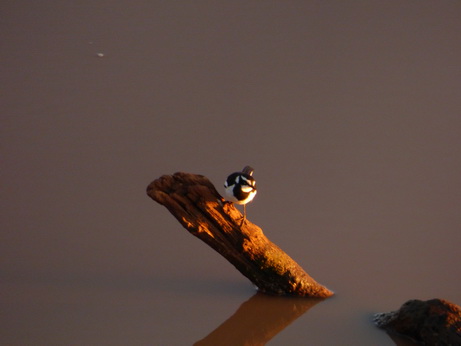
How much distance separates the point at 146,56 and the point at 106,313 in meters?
5.30

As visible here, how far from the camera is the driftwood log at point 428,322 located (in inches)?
156

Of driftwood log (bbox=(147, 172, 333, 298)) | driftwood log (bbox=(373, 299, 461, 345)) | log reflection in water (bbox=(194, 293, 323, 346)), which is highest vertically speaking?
driftwood log (bbox=(147, 172, 333, 298))

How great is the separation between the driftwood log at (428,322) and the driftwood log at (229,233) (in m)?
0.66

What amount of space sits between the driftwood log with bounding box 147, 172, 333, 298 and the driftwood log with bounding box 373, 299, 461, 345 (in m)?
0.66

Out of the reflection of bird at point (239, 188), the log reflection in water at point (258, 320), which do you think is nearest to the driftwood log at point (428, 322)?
the log reflection in water at point (258, 320)

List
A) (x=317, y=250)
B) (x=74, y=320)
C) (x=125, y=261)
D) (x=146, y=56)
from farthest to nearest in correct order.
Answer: (x=146, y=56) < (x=317, y=250) < (x=125, y=261) < (x=74, y=320)

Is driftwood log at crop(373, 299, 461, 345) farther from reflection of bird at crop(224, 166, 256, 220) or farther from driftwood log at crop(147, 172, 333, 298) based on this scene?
reflection of bird at crop(224, 166, 256, 220)

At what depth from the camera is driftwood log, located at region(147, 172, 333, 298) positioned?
4.20 metres

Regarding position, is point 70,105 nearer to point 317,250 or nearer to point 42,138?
point 42,138

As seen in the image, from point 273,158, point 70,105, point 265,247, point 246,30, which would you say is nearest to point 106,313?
point 265,247

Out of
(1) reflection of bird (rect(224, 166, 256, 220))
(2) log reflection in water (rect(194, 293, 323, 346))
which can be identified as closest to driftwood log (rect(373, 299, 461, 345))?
(2) log reflection in water (rect(194, 293, 323, 346))

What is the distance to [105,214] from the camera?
5719mm

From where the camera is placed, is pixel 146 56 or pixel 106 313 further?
pixel 146 56

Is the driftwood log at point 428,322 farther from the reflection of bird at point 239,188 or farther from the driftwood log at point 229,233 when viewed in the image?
the reflection of bird at point 239,188
